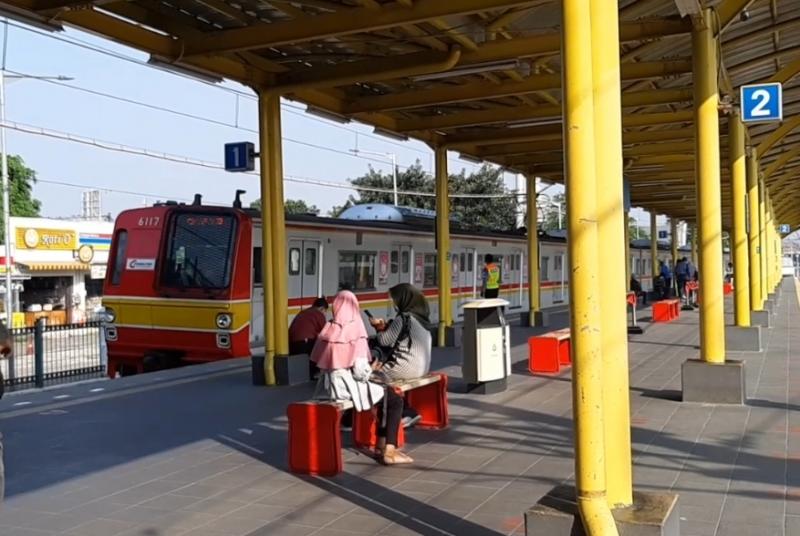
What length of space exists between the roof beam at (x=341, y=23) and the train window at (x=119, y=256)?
5.66 metres

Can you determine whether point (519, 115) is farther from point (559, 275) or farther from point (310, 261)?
point (559, 275)

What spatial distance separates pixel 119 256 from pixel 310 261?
3.08 m

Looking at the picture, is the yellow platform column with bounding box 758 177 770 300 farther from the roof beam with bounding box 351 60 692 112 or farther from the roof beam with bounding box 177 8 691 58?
the roof beam with bounding box 177 8 691 58

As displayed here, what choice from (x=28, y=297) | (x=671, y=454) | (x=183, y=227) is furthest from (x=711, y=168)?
(x=28, y=297)

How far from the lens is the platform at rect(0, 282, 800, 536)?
5.22m

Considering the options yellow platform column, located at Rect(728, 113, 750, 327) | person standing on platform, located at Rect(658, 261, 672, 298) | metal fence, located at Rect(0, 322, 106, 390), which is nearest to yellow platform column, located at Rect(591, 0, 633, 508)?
yellow platform column, located at Rect(728, 113, 750, 327)

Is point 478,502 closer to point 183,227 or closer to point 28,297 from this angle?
point 183,227

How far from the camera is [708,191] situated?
895 centimetres

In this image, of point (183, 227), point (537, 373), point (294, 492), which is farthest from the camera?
point (183, 227)

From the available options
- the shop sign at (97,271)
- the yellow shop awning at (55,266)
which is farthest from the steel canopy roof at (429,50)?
the shop sign at (97,271)

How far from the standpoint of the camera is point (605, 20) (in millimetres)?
4406

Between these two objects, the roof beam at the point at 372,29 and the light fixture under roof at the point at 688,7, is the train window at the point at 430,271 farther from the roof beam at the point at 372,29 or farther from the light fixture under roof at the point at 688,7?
the light fixture under roof at the point at 688,7

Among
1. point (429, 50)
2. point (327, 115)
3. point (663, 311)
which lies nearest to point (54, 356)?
point (327, 115)

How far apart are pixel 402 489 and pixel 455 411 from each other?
9.51 ft
